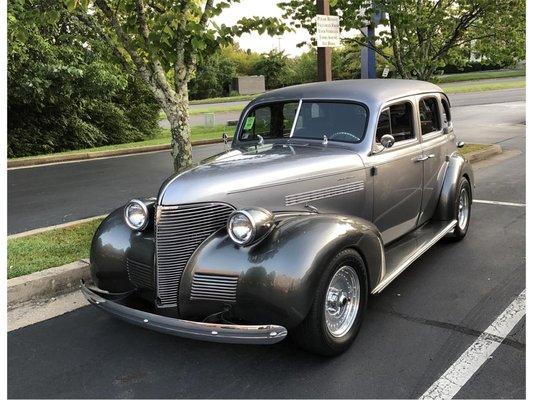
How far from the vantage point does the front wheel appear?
539 cm

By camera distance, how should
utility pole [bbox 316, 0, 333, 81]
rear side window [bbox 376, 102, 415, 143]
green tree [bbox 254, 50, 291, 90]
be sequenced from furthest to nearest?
green tree [bbox 254, 50, 291, 90], utility pole [bbox 316, 0, 333, 81], rear side window [bbox 376, 102, 415, 143]

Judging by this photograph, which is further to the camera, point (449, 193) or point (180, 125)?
point (180, 125)

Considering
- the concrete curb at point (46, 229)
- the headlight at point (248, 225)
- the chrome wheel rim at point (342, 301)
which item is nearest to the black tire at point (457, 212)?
the chrome wheel rim at point (342, 301)

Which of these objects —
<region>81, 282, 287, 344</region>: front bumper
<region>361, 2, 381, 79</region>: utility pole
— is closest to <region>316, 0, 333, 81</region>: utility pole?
<region>361, 2, 381, 79</region>: utility pole

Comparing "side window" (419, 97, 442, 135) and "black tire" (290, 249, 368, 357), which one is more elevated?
"side window" (419, 97, 442, 135)

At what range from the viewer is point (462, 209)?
18.6 ft

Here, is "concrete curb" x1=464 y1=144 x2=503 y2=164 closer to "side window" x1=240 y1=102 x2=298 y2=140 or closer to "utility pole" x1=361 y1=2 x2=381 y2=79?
"utility pole" x1=361 y1=2 x2=381 y2=79

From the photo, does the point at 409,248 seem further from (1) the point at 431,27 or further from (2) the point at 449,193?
(1) the point at 431,27

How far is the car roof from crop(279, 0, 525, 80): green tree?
490 centimetres

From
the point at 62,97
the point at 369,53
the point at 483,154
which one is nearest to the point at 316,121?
the point at 369,53

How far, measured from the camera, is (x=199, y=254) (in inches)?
125

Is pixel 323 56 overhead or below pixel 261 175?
overhead

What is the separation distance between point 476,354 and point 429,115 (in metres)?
2.81

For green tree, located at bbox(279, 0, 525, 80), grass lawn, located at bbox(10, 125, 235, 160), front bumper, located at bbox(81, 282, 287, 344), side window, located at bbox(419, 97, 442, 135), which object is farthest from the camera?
Answer: grass lawn, located at bbox(10, 125, 235, 160)
